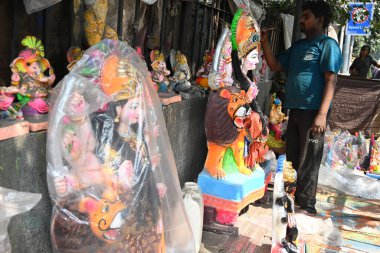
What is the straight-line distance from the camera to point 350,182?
5.08 metres

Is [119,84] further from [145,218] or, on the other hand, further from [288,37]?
[288,37]

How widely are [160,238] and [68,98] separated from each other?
0.86m

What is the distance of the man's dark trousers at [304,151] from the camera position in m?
3.78

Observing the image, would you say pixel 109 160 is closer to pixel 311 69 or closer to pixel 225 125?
pixel 225 125

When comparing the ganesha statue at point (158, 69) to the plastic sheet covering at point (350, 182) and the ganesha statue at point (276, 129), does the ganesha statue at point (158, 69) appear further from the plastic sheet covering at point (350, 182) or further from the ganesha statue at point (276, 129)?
the plastic sheet covering at point (350, 182)

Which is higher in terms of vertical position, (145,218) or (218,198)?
(145,218)

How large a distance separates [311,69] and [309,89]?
0.57 ft

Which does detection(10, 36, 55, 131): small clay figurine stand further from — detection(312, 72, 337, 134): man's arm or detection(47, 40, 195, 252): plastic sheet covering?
detection(312, 72, 337, 134): man's arm

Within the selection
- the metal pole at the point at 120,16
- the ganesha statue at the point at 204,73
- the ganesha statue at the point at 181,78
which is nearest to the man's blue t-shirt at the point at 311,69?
the ganesha statue at the point at 204,73

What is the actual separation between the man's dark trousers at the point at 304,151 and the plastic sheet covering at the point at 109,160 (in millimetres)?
1865

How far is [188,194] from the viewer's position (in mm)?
2926

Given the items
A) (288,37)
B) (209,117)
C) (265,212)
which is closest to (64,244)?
(209,117)

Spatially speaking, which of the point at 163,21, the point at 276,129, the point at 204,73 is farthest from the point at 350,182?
the point at 163,21

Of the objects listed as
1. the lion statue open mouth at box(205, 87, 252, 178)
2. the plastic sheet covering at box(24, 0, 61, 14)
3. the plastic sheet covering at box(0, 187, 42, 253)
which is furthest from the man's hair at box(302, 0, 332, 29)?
the plastic sheet covering at box(0, 187, 42, 253)
